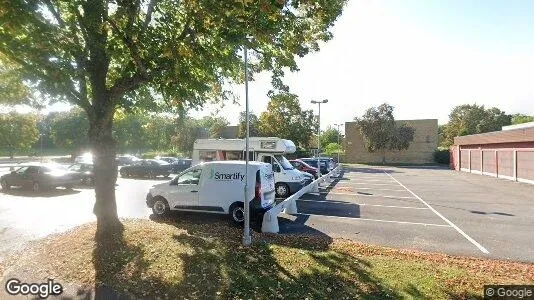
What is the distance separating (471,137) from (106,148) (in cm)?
3907

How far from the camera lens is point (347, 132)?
57656 mm

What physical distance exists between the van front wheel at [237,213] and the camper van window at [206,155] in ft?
30.9

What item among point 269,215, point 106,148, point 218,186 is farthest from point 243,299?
point 218,186

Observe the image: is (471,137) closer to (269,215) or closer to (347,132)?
(347,132)

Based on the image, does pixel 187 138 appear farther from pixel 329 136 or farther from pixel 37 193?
pixel 329 136

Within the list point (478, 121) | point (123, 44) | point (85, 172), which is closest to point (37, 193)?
point (85, 172)

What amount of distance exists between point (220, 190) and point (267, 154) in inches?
296

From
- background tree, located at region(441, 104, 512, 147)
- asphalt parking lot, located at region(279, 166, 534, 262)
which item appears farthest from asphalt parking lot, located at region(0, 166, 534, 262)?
background tree, located at region(441, 104, 512, 147)

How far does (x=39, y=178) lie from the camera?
719 inches

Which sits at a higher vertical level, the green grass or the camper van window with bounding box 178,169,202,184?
the camper van window with bounding box 178,169,202,184

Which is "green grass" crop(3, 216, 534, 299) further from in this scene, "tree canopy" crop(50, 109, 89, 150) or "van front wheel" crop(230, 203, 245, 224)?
"tree canopy" crop(50, 109, 89, 150)

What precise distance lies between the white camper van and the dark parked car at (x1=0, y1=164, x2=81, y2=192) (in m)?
6.95

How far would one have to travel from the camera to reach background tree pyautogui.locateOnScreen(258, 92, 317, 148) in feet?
152

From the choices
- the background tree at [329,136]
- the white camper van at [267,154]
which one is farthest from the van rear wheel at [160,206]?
the background tree at [329,136]
